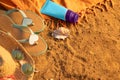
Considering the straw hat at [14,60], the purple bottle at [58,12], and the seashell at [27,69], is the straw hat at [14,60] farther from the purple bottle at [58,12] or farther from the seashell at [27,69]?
the purple bottle at [58,12]

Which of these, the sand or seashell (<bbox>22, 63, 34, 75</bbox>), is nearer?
seashell (<bbox>22, 63, 34, 75</bbox>)

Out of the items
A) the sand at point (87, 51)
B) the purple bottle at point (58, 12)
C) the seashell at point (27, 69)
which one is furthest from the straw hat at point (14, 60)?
the purple bottle at point (58, 12)

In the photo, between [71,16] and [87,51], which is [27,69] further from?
[71,16]

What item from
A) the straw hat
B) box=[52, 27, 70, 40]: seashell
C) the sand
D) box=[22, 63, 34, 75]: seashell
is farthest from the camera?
box=[52, 27, 70, 40]: seashell

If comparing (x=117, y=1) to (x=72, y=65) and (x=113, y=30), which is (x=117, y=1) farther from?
(x=72, y=65)

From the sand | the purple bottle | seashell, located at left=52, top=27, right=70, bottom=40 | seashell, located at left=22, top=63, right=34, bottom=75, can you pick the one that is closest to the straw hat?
seashell, located at left=22, top=63, right=34, bottom=75

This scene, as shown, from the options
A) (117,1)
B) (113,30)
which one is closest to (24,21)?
(113,30)

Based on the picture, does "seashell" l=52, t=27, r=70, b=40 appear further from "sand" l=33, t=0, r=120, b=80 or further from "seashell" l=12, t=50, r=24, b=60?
"seashell" l=12, t=50, r=24, b=60
